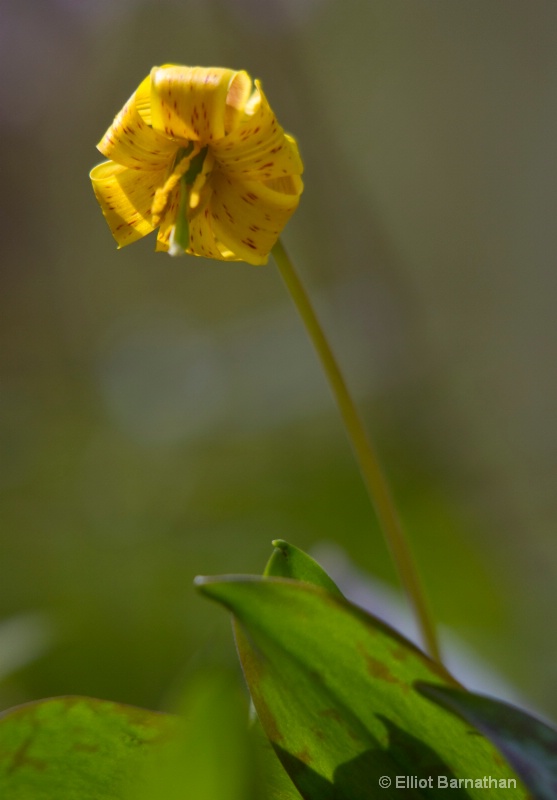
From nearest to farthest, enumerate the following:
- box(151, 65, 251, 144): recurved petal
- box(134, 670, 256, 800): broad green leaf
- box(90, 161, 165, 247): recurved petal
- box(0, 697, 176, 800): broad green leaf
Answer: box(134, 670, 256, 800): broad green leaf
box(0, 697, 176, 800): broad green leaf
box(151, 65, 251, 144): recurved petal
box(90, 161, 165, 247): recurved petal

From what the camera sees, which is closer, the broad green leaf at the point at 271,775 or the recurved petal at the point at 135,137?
the broad green leaf at the point at 271,775

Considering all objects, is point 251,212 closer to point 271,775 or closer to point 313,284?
point 271,775

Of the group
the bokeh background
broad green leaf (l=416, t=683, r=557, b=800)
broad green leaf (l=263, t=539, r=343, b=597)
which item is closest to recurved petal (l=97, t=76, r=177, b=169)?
broad green leaf (l=263, t=539, r=343, b=597)

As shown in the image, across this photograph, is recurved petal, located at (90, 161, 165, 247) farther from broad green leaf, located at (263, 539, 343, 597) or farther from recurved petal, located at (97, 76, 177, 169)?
broad green leaf, located at (263, 539, 343, 597)

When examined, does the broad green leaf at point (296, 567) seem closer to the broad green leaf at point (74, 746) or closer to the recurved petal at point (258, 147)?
the broad green leaf at point (74, 746)

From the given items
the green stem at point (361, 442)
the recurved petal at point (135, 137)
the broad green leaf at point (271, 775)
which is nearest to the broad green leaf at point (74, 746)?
the broad green leaf at point (271, 775)

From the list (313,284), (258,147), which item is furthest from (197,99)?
(313,284)
